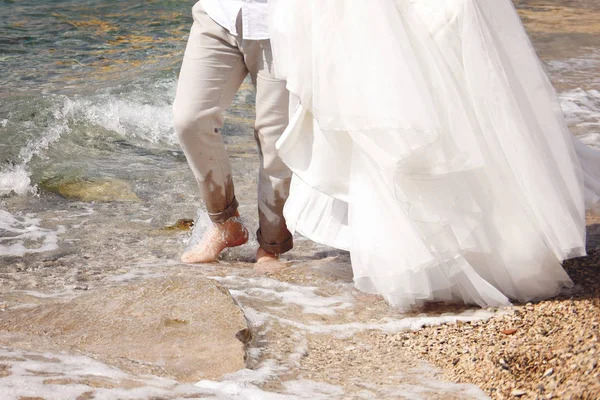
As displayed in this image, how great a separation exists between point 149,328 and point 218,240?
1122 mm

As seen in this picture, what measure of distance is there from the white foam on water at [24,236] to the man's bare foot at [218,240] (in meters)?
0.89

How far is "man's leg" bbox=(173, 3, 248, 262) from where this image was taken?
322 cm

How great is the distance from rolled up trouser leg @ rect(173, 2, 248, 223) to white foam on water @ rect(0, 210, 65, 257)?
123cm

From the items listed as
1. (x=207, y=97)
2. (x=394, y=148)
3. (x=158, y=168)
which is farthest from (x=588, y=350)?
(x=158, y=168)

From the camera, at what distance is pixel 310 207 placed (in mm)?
3076

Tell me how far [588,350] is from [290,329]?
1.02 m

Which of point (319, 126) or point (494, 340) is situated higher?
point (319, 126)

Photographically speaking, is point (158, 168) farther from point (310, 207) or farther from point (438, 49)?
point (438, 49)

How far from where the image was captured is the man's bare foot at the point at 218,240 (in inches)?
147

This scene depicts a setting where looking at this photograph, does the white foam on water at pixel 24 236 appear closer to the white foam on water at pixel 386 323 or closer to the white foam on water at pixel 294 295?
the white foam on water at pixel 294 295

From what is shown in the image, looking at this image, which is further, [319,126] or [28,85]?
[28,85]

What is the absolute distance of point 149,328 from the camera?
8.73 feet

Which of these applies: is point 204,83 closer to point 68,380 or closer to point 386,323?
point 386,323

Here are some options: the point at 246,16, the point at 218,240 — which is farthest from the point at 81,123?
the point at 246,16
